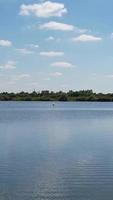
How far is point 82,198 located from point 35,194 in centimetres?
166

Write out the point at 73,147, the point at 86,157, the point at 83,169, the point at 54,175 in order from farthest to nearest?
the point at 73,147 < the point at 86,157 < the point at 83,169 < the point at 54,175

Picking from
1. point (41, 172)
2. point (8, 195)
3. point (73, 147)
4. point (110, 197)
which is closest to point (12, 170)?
point (41, 172)

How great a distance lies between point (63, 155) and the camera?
77.3 ft

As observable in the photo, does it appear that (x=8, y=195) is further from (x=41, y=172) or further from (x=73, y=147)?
(x=73, y=147)

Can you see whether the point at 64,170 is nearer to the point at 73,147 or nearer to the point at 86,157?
the point at 86,157

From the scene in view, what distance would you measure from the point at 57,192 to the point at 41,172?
137 inches

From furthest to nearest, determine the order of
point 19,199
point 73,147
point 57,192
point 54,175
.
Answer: point 73,147
point 54,175
point 57,192
point 19,199

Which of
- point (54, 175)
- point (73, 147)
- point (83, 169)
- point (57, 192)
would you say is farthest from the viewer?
point (73, 147)

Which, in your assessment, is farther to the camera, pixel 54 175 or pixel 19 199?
pixel 54 175

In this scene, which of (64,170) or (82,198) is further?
(64,170)

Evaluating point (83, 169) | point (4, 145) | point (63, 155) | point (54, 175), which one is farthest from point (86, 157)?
point (4, 145)

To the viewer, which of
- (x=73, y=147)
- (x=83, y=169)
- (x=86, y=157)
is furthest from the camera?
(x=73, y=147)

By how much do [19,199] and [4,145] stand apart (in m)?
13.6

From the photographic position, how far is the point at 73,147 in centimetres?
2702
